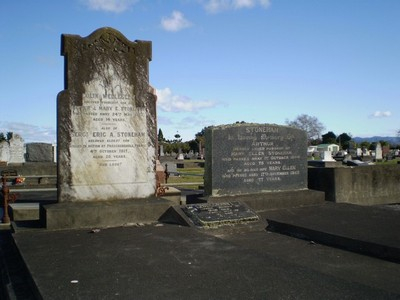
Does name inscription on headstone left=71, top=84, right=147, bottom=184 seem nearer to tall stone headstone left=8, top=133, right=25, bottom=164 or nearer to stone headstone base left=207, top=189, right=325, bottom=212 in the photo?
stone headstone base left=207, top=189, right=325, bottom=212

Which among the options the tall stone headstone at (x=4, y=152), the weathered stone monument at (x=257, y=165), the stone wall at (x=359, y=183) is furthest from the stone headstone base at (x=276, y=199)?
the tall stone headstone at (x=4, y=152)

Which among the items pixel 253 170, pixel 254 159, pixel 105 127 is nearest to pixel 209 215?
pixel 253 170

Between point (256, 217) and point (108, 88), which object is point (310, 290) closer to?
point (256, 217)

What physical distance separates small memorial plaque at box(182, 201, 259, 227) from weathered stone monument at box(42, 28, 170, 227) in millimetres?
704

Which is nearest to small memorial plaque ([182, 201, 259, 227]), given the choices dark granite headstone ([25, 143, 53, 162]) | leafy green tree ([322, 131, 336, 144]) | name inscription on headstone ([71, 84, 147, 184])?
name inscription on headstone ([71, 84, 147, 184])

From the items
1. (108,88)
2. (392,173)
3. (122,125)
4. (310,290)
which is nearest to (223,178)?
(122,125)

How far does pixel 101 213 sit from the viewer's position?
6.55 m

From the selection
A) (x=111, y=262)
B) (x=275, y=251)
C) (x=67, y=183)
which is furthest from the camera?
(x=67, y=183)

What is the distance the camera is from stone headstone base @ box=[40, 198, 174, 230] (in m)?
6.27

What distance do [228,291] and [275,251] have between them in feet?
7.73

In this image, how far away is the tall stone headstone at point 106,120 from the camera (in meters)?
6.73

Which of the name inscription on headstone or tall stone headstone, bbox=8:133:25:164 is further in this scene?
tall stone headstone, bbox=8:133:25:164

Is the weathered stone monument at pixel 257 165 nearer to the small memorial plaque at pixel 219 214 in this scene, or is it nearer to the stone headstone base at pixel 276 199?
the stone headstone base at pixel 276 199

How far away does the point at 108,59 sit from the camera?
7051mm
